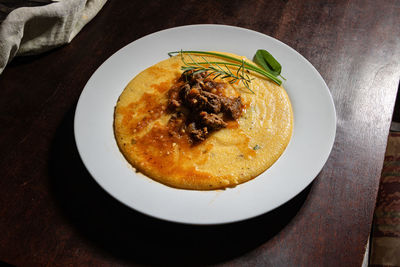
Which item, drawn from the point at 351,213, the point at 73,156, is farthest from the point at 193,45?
the point at 351,213

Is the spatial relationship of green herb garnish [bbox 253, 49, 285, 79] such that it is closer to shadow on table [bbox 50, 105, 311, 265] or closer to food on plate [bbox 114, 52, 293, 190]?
food on plate [bbox 114, 52, 293, 190]

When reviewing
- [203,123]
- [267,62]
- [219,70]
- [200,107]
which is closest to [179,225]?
[203,123]

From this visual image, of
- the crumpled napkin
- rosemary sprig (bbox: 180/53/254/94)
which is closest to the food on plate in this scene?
rosemary sprig (bbox: 180/53/254/94)

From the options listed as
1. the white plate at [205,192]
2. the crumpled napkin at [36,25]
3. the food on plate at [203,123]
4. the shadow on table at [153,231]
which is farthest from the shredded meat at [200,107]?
the crumpled napkin at [36,25]

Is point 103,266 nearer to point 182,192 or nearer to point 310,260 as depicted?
point 182,192

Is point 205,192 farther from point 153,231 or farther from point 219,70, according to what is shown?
point 219,70
